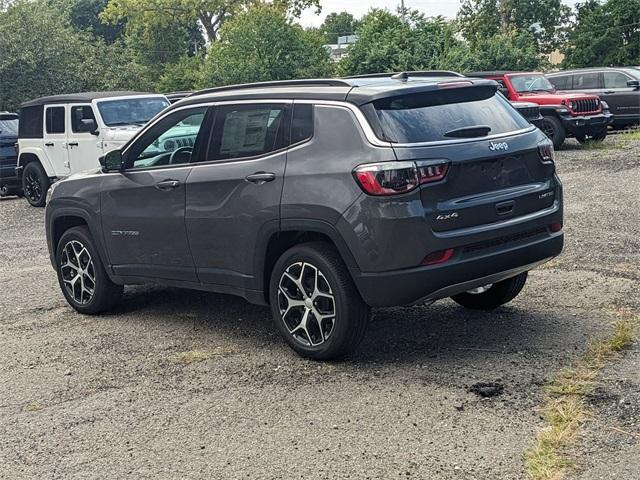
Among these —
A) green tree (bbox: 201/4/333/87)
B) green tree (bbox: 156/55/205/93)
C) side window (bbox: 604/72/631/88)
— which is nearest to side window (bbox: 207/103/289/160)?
side window (bbox: 604/72/631/88)

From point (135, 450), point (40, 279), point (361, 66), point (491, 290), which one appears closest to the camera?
point (135, 450)

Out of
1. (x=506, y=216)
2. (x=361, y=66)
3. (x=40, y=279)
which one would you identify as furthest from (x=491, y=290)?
(x=361, y=66)

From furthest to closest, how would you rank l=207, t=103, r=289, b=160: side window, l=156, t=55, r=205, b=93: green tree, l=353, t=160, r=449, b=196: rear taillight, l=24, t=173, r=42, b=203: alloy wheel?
l=156, t=55, r=205, b=93: green tree, l=24, t=173, r=42, b=203: alloy wheel, l=207, t=103, r=289, b=160: side window, l=353, t=160, r=449, b=196: rear taillight

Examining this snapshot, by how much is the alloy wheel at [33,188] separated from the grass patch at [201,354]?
11.0 metres

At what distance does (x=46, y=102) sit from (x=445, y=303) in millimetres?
10916

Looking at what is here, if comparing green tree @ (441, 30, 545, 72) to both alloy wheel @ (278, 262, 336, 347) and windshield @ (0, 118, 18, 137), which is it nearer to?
windshield @ (0, 118, 18, 137)

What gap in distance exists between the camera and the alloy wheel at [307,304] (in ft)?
18.8

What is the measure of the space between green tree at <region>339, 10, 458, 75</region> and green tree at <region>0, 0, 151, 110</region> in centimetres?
959

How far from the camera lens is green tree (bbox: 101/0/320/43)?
53.6 meters

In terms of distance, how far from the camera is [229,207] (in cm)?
619

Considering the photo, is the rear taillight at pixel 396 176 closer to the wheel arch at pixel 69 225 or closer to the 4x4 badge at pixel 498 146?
the 4x4 badge at pixel 498 146

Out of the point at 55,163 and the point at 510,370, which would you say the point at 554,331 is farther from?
the point at 55,163

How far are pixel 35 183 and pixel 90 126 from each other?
2.17 m

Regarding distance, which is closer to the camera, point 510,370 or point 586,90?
point 510,370
